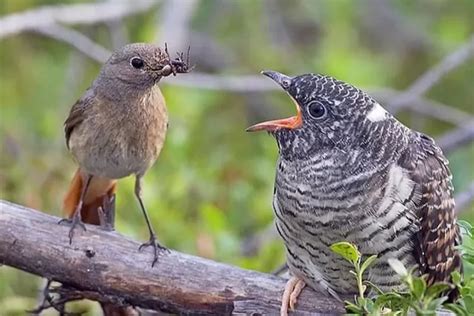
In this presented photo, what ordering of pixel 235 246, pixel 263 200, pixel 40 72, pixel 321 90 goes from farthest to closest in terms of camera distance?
1. pixel 40 72
2. pixel 263 200
3. pixel 235 246
4. pixel 321 90

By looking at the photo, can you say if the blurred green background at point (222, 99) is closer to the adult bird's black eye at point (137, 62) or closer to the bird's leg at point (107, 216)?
the bird's leg at point (107, 216)

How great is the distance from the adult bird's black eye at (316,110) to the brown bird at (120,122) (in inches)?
17.6

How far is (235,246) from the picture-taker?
13.5 feet

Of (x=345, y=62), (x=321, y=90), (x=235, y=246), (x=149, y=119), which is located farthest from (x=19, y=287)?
(x=345, y=62)

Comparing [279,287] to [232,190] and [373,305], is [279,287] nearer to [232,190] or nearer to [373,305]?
[373,305]

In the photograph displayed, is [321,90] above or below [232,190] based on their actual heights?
above

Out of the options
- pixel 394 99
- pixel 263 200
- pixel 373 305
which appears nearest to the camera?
pixel 373 305

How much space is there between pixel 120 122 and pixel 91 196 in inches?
15.1

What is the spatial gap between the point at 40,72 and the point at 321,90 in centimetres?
350

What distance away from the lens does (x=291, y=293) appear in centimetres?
324

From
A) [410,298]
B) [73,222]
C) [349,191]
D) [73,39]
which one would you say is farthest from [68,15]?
[410,298]

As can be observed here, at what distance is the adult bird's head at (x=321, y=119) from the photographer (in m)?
3.17

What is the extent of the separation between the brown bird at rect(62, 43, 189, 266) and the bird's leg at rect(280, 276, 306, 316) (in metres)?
0.40

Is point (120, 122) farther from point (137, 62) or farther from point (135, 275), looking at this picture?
point (135, 275)
